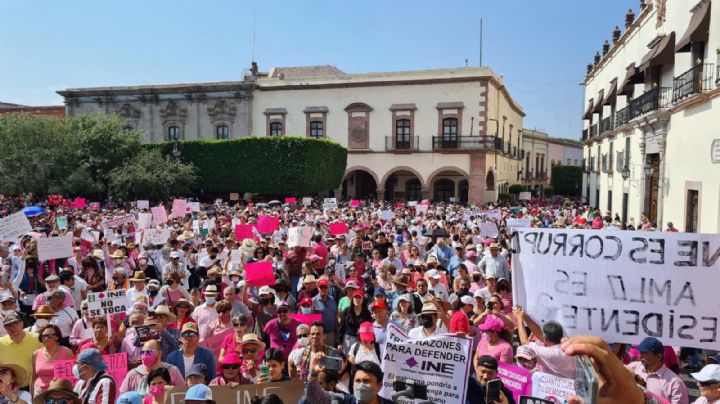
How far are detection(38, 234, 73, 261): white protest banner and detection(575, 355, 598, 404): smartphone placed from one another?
29.5 ft

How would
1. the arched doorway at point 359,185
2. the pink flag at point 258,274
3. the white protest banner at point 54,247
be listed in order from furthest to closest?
the arched doorway at point 359,185 < the white protest banner at point 54,247 < the pink flag at point 258,274

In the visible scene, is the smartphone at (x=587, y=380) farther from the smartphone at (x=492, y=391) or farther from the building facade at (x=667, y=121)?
the building facade at (x=667, y=121)

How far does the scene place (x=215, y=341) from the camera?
638 cm

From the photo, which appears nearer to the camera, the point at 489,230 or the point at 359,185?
the point at 489,230

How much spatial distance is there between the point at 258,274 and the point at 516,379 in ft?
13.7

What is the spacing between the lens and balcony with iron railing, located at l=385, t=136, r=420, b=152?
125 ft

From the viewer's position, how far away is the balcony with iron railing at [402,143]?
38.1 metres

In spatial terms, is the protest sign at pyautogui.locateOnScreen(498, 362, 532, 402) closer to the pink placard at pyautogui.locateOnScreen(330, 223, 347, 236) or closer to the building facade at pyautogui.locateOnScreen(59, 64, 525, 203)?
the pink placard at pyautogui.locateOnScreen(330, 223, 347, 236)

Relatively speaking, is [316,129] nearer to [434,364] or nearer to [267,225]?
[267,225]

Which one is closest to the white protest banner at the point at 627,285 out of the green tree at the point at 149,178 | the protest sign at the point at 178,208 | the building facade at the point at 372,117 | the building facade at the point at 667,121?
the building facade at the point at 667,121

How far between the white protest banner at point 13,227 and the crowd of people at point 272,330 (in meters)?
0.22

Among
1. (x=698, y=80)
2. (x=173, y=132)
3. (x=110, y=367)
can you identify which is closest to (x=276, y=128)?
(x=173, y=132)

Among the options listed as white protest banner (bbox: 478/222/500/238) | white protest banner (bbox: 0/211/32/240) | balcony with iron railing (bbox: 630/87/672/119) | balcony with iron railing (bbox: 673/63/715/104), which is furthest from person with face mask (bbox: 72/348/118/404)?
balcony with iron railing (bbox: 630/87/672/119)

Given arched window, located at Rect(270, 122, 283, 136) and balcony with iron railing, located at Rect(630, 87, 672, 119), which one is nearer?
balcony with iron railing, located at Rect(630, 87, 672, 119)
